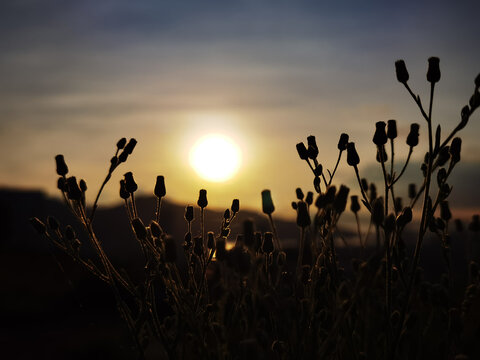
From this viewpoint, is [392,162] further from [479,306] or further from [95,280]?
[95,280]

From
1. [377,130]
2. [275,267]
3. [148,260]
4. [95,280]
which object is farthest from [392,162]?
[95,280]

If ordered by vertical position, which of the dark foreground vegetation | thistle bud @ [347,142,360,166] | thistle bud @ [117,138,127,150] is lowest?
the dark foreground vegetation

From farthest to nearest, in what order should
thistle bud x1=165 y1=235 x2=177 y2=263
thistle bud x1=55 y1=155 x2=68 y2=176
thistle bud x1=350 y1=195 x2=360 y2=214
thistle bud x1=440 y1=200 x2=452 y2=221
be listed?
thistle bud x1=350 y1=195 x2=360 y2=214
thistle bud x1=440 y1=200 x2=452 y2=221
thistle bud x1=55 y1=155 x2=68 y2=176
thistle bud x1=165 y1=235 x2=177 y2=263

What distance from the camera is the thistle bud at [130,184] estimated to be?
246cm

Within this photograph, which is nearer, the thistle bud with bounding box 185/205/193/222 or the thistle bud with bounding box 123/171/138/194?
the thistle bud with bounding box 123/171/138/194

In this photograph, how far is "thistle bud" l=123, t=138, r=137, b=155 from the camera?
2.61 meters

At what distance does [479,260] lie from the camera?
11.3ft

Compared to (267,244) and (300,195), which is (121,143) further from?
(300,195)

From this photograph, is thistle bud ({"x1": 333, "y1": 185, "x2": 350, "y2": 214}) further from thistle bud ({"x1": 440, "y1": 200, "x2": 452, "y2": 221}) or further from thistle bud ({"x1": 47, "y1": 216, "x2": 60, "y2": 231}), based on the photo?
thistle bud ({"x1": 47, "y1": 216, "x2": 60, "y2": 231})

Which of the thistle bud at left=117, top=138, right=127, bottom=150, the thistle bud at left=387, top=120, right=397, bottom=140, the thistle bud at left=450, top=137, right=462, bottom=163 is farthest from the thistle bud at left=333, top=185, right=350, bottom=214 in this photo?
the thistle bud at left=117, top=138, right=127, bottom=150

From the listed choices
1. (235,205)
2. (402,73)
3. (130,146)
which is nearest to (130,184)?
(130,146)

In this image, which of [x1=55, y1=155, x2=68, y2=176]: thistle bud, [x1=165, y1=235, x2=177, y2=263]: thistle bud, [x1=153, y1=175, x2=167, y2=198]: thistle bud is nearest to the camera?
[x1=165, y1=235, x2=177, y2=263]: thistle bud

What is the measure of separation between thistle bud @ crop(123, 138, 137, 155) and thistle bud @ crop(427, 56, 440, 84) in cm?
127

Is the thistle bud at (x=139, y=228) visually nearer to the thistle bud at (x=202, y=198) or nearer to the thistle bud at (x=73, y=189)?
the thistle bud at (x=73, y=189)
